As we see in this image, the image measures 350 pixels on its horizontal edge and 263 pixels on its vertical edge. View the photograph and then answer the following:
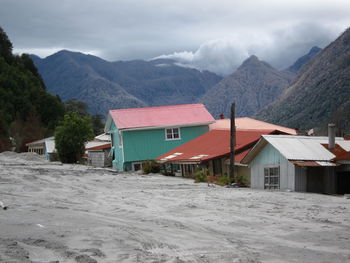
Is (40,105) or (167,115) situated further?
(40,105)

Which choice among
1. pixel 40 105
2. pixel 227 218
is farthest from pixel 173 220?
pixel 40 105

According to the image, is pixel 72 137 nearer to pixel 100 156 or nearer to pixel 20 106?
pixel 100 156

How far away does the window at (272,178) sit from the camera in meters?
27.4

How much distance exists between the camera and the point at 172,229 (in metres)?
12.5

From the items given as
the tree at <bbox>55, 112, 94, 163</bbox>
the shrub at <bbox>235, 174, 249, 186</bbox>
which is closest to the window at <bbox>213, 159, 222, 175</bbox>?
the shrub at <bbox>235, 174, 249, 186</bbox>

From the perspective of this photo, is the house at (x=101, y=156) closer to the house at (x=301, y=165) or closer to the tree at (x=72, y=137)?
the tree at (x=72, y=137)

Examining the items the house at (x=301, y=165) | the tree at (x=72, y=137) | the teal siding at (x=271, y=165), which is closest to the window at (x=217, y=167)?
the teal siding at (x=271, y=165)

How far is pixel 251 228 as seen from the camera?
42.7 ft

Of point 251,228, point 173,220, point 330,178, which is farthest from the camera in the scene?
point 330,178

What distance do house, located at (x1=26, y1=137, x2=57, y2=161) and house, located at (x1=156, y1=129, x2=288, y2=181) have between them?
3459 cm

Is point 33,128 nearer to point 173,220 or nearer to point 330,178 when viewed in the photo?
point 330,178

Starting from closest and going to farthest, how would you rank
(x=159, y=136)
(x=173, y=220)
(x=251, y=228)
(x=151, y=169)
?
(x=251, y=228), (x=173, y=220), (x=151, y=169), (x=159, y=136)

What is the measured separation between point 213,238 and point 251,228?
73.8 inches

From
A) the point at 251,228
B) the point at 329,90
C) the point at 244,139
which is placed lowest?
the point at 251,228
